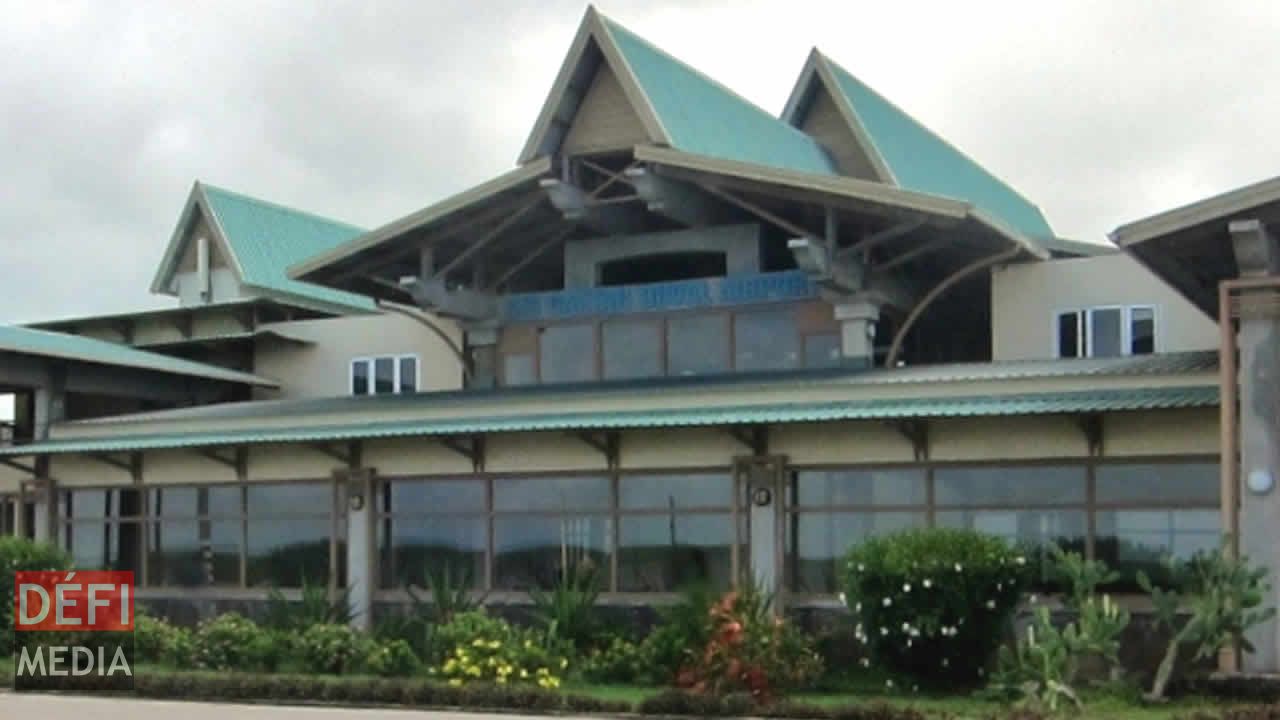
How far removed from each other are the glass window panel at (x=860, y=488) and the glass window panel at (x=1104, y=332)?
252 inches

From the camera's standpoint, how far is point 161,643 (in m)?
23.0

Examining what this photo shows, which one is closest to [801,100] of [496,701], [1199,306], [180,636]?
[1199,306]

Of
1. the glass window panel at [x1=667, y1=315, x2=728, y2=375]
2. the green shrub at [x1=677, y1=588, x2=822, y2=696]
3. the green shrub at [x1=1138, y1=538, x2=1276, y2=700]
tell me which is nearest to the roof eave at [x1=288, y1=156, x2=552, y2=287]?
the glass window panel at [x1=667, y1=315, x2=728, y2=375]

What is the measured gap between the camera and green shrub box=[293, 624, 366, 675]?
69.3 feet

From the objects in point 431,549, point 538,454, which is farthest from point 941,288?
point 431,549

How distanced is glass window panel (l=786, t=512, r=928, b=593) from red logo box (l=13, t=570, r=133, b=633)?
27.3 feet

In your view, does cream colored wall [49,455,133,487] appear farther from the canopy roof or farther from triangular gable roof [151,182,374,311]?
triangular gable roof [151,182,374,311]

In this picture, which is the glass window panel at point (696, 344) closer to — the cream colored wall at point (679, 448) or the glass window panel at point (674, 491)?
the cream colored wall at point (679, 448)

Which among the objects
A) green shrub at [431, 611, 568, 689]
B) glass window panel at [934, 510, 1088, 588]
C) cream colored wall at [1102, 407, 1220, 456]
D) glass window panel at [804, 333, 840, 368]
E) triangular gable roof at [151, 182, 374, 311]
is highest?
triangular gable roof at [151, 182, 374, 311]

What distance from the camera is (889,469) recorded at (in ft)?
71.9

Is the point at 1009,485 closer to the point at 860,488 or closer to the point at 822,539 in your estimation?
the point at 860,488

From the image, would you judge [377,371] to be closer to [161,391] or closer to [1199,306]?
[161,391]

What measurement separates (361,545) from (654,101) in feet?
24.6

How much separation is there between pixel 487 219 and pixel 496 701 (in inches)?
441
